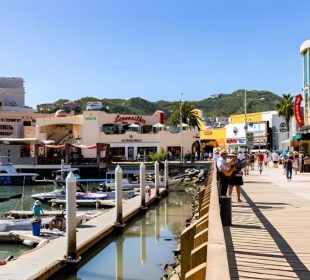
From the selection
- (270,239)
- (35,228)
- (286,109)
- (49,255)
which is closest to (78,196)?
(35,228)

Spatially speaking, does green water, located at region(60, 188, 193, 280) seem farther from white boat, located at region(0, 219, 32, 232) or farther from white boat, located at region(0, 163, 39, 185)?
white boat, located at region(0, 163, 39, 185)

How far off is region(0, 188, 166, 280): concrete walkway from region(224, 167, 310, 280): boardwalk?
17.3 feet

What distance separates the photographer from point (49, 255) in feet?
51.8

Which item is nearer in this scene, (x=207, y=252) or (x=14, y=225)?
(x=207, y=252)

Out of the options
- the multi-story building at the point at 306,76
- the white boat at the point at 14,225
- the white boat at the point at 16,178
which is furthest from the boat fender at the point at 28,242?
the white boat at the point at 16,178

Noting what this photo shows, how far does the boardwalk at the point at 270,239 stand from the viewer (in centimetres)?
808

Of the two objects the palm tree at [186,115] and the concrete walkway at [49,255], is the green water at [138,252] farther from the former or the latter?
the palm tree at [186,115]

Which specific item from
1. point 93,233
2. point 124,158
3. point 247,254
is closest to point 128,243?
point 93,233

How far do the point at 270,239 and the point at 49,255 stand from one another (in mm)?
7777

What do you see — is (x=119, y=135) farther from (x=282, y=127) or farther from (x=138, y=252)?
Answer: (x=138, y=252)

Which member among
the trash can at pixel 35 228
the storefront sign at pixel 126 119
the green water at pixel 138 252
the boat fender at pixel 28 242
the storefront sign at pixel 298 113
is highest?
the storefront sign at pixel 126 119

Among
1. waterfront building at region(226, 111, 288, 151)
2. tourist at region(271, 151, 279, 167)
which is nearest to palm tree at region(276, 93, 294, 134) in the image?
waterfront building at region(226, 111, 288, 151)

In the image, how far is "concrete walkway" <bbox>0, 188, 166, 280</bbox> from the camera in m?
13.7

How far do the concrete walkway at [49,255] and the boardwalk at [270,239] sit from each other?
5269 mm
